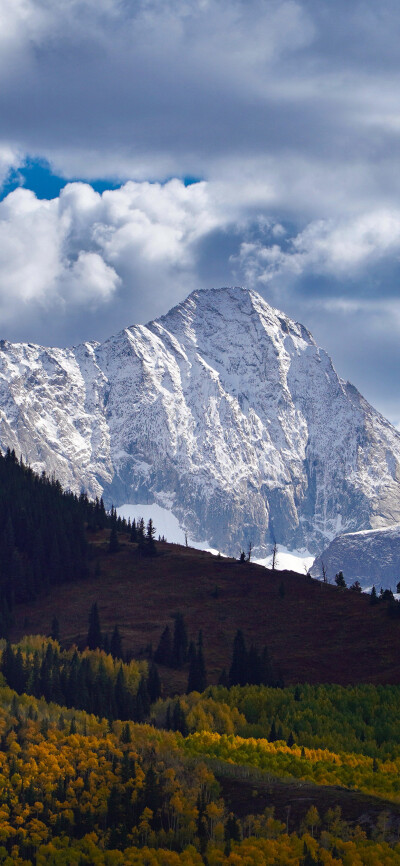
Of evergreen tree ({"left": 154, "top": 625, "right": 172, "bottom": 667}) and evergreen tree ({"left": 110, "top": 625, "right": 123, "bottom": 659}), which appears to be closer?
evergreen tree ({"left": 154, "top": 625, "right": 172, "bottom": 667})

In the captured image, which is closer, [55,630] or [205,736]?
[205,736]

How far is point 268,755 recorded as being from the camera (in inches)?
4454

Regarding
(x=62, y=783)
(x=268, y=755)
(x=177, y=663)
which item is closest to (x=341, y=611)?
(x=177, y=663)

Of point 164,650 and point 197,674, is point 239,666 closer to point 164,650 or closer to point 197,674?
point 197,674

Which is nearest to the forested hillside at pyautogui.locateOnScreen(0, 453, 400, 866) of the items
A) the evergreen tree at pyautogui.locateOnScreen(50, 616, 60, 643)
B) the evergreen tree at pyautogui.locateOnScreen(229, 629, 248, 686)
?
the evergreen tree at pyautogui.locateOnScreen(229, 629, 248, 686)

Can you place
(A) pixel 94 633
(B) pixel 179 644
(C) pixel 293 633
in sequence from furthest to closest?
(C) pixel 293 633
(A) pixel 94 633
(B) pixel 179 644

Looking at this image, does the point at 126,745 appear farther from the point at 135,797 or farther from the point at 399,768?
the point at 399,768

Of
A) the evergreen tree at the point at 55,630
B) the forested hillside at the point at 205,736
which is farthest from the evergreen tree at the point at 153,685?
the evergreen tree at the point at 55,630

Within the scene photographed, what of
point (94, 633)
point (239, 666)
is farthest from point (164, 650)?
point (239, 666)

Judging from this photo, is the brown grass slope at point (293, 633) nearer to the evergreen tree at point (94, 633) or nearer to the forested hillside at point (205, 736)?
the forested hillside at point (205, 736)

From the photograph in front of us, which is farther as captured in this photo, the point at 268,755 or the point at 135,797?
the point at 268,755

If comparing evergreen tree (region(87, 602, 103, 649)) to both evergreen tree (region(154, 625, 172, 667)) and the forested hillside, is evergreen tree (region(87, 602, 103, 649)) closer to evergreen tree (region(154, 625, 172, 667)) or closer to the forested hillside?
the forested hillside

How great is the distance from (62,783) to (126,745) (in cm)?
1179

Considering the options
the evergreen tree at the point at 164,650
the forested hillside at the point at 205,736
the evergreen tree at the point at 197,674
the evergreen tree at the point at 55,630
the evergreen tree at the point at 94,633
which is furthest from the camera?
the evergreen tree at the point at 55,630
